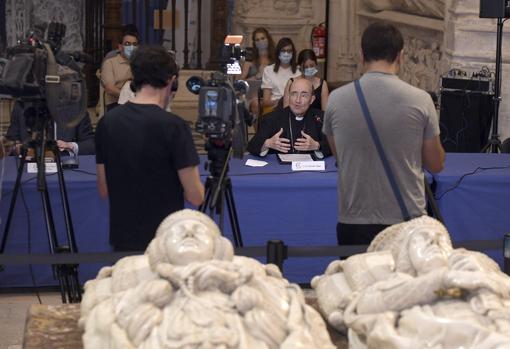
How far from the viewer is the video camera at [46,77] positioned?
648 centimetres

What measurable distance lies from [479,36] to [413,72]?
2.86 m

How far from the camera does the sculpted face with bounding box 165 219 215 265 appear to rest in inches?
166

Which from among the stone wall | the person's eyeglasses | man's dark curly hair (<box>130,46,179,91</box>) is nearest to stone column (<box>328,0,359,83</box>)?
the stone wall

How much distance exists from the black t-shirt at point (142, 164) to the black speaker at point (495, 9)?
5.10m

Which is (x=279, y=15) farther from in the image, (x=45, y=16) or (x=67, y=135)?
(x=67, y=135)

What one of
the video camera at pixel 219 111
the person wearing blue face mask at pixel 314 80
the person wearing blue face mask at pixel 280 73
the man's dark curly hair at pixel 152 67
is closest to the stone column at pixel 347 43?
the person wearing blue face mask at pixel 280 73

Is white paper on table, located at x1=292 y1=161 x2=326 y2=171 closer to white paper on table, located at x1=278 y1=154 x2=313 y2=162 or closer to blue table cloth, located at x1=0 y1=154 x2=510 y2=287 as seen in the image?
blue table cloth, located at x1=0 y1=154 x2=510 y2=287

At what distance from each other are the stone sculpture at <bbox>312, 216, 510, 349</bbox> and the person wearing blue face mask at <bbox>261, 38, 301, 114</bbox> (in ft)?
24.6

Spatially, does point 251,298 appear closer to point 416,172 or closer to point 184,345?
point 184,345

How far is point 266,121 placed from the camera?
8.79 metres

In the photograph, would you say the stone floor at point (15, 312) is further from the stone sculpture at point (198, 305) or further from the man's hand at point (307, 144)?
the stone sculpture at point (198, 305)

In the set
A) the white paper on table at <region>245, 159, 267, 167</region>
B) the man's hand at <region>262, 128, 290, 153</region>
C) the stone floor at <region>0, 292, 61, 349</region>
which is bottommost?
the stone floor at <region>0, 292, 61, 349</region>

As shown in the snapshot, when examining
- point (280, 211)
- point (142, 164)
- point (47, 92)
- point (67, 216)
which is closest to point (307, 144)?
point (280, 211)

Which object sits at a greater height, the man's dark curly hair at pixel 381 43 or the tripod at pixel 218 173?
the man's dark curly hair at pixel 381 43
